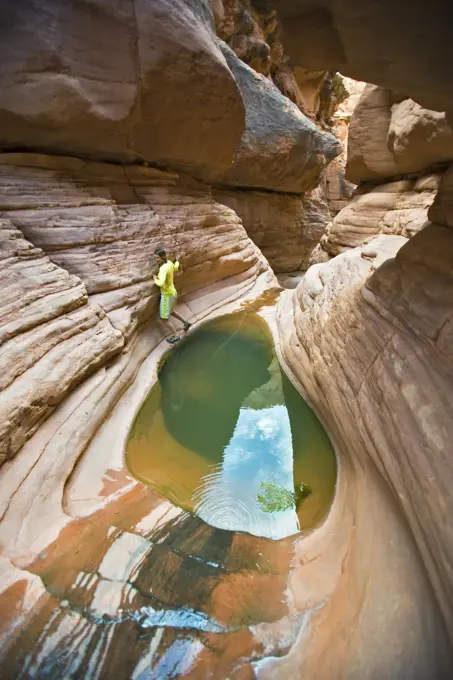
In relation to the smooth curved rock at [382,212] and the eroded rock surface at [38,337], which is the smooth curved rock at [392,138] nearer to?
the smooth curved rock at [382,212]

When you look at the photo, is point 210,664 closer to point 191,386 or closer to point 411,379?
point 411,379

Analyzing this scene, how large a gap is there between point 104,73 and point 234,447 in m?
5.82

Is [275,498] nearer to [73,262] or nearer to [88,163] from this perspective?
[73,262]

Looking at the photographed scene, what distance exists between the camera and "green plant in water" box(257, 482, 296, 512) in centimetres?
329

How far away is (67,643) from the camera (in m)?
1.93

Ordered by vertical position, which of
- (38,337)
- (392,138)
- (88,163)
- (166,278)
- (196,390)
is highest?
(392,138)

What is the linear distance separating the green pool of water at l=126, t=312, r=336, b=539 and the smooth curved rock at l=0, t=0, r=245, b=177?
13.0 feet

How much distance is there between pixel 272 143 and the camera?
36.5 feet

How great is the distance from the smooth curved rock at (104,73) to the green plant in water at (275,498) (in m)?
5.87

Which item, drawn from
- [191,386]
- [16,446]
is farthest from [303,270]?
[16,446]

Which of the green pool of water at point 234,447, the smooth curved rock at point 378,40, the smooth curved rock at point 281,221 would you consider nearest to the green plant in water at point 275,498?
the green pool of water at point 234,447

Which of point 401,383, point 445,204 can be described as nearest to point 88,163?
point 445,204

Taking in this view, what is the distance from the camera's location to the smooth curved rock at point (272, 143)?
10125 millimetres

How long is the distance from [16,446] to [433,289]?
4.22 metres
